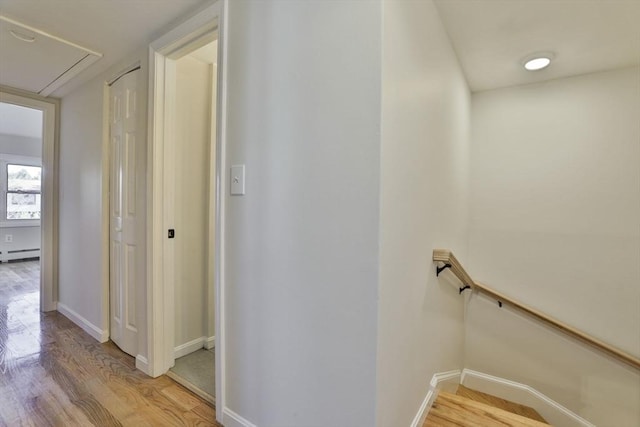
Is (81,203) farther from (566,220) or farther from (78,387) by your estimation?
(566,220)

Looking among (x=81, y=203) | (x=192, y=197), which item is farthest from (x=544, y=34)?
(x=81, y=203)

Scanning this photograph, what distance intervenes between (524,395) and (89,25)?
4.12 meters

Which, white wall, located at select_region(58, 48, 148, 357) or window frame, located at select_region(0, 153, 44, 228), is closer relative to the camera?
white wall, located at select_region(58, 48, 148, 357)

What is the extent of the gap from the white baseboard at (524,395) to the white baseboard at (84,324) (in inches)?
121

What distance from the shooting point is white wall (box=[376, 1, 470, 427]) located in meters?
→ 1.05

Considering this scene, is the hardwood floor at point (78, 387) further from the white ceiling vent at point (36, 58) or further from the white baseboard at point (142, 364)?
the white ceiling vent at point (36, 58)

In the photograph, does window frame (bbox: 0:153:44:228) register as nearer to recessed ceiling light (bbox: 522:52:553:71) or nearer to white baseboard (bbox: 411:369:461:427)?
white baseboard (bbox: 411:369:461:427)

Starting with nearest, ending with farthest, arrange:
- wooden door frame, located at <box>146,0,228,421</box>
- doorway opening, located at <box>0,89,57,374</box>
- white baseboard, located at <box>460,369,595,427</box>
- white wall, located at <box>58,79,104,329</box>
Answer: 1. wooden door frame, located at <box>146,0,228,421</box>
2. white baseboard, located at <box>460,369,595,427</box>
3. white wall, located at <box>58,79,104,329</box>
4. doorway opening, located at <box>0,89,57,374</box>

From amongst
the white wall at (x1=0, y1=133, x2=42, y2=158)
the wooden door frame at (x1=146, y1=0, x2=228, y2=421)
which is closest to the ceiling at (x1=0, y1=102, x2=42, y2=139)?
the white wall at (x1=0, y1=133, x2=42, y2=158)

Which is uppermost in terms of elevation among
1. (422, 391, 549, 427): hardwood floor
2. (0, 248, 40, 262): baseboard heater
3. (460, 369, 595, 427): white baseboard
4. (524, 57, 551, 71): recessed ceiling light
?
(524, 57, 551, 71): recessed ceiling light

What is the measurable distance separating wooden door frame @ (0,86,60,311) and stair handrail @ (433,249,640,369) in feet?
11.9

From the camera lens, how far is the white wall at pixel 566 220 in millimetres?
2043

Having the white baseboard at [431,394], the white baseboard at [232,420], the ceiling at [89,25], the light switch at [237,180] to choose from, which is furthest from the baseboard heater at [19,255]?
the white baseboard at [431,394]

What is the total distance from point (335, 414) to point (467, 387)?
2067 millimetres
